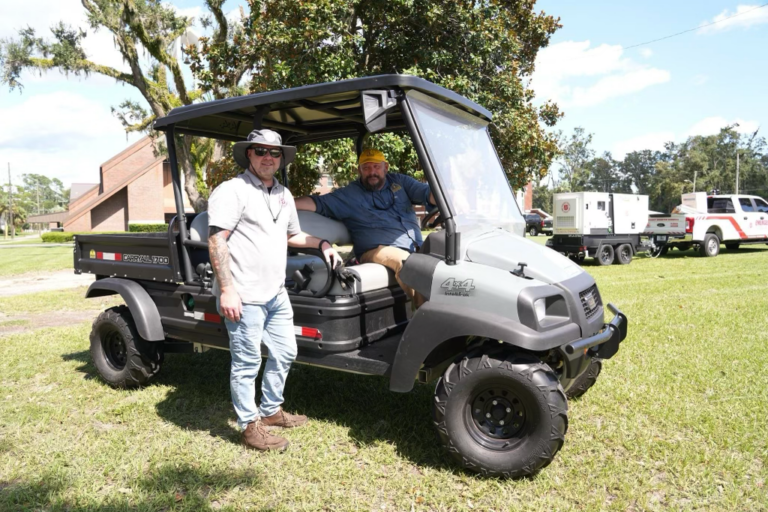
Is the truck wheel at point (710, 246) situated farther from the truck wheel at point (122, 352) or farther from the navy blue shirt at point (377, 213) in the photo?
the truck wheel at point (122, 352)

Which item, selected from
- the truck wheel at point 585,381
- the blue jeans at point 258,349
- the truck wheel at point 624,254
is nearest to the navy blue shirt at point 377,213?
the blue jeans at point 258,349

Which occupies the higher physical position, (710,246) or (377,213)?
(377,213)

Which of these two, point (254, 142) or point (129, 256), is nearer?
point (254, 142)

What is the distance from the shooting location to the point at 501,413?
10.5 feet

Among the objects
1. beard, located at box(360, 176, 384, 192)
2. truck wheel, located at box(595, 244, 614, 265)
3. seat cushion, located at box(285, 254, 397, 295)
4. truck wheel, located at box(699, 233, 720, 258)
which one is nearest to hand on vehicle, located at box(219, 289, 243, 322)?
seat cushion, located at box(285, 254, 397, 295)

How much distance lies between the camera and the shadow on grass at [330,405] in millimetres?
3717

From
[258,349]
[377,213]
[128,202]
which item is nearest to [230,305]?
[258,349]

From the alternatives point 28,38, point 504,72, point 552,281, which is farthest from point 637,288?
point 28,38

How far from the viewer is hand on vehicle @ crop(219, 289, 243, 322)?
3.37 meters

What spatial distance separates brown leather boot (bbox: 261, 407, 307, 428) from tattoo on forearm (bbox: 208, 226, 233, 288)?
104 centimetres

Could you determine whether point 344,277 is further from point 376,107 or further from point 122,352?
point 122,352

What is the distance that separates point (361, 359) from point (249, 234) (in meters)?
1.05

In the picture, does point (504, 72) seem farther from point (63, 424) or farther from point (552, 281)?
point (63, 424)

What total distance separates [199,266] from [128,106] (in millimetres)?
19432
